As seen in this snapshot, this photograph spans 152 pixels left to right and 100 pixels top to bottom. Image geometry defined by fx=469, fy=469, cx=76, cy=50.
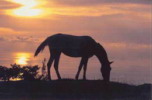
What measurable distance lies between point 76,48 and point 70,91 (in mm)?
3499

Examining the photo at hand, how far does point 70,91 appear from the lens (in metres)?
18.5

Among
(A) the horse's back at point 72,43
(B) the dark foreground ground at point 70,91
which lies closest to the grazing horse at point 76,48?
(A) the horse's back at point 72,43

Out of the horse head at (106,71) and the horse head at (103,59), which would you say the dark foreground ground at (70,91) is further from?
the horse head at (103,59)

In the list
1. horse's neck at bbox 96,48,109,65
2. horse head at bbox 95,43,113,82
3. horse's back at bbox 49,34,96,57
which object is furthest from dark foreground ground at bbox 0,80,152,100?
horse's back at bbox 49,34,96,57

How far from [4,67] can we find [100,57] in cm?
451

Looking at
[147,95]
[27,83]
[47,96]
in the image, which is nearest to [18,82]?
[27,83]

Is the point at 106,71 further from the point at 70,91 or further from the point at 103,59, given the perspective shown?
the point at 70,91

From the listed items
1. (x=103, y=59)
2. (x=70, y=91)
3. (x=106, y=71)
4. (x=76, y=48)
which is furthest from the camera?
(x=76, y=48)

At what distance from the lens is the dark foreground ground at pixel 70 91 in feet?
58.3

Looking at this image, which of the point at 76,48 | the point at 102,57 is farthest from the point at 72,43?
the point at 102,57

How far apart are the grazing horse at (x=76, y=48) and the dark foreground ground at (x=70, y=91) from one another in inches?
70.1

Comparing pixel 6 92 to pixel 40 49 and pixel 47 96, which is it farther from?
pixel 40 49

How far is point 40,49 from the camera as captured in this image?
21.6m

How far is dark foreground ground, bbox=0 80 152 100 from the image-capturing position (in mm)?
17781
